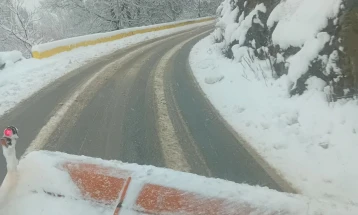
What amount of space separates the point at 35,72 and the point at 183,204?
9.62 m

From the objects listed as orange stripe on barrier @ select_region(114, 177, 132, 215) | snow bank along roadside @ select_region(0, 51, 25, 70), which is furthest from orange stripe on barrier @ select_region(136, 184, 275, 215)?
snow bank along roadside @ select_region(0, 51, 25, 70)

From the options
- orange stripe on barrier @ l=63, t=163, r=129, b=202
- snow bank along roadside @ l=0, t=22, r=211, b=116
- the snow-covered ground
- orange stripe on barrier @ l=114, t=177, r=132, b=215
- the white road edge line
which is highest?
orange stripe on barrier @ l=63, t=163, r=129, b=202

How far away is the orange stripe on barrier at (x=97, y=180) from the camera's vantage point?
307 centimetres

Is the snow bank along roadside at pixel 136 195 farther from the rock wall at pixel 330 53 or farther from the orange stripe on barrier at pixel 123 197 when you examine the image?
the rock wall at pixel 330 53

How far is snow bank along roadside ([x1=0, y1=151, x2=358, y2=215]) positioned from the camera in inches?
115

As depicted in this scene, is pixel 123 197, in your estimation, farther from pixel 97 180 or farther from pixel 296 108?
pixel 296 108

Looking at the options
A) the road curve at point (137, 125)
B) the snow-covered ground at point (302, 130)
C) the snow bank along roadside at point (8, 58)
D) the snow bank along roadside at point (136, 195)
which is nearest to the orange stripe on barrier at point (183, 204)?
the snow bank along roadside at point (136, 195)

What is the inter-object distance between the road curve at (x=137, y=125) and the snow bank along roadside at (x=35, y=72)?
1.33 feet

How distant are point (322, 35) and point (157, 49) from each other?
11.2 metres

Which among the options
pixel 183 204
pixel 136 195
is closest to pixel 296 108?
pixel 183 204

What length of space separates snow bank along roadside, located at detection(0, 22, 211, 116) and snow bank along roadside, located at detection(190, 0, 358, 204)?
447 centimetres

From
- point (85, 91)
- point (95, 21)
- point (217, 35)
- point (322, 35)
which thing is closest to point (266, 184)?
point (322, 35)

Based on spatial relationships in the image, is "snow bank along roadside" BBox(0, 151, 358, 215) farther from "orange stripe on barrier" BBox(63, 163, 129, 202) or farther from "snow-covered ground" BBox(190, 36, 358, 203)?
"snow-covered ground" BBox(190, 36, 358, 203)

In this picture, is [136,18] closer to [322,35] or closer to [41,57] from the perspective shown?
[41,57]
